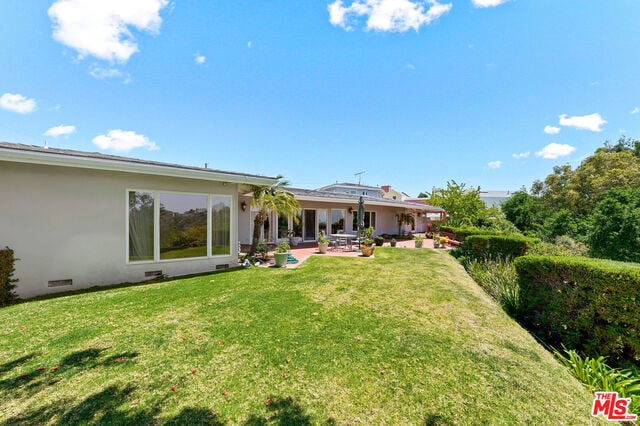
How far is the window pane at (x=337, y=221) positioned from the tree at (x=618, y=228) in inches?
613

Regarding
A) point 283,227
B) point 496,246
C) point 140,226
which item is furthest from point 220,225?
point 496,246

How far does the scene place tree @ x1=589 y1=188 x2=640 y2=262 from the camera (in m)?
12.4

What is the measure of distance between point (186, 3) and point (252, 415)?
12.6 meters

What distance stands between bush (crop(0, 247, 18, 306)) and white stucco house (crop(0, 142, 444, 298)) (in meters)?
0.30

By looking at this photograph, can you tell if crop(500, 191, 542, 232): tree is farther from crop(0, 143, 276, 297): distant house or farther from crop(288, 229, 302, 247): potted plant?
crop(0, 143, 276, 297): distant house

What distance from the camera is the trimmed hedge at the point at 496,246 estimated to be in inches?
389

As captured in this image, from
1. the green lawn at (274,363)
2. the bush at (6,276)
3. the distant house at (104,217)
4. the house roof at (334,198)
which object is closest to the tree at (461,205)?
the house roof at (334,198)

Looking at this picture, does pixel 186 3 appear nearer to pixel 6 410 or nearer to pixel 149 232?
pixel 149 232

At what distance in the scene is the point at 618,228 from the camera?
520 inches

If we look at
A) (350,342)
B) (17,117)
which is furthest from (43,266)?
(17,117)

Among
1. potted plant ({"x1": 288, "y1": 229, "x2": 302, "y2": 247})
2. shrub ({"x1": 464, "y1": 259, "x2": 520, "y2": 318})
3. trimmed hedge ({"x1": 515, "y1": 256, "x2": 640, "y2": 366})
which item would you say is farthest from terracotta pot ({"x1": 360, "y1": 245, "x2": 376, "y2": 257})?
trimmed hedge ({"x1": 515, "y1": 256, "x2": 640, "y2": 366})

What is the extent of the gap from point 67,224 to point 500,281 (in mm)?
13132

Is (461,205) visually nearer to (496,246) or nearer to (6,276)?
(496,246)

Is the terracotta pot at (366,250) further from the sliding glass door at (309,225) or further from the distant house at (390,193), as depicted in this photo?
the distant house at (390,193)
